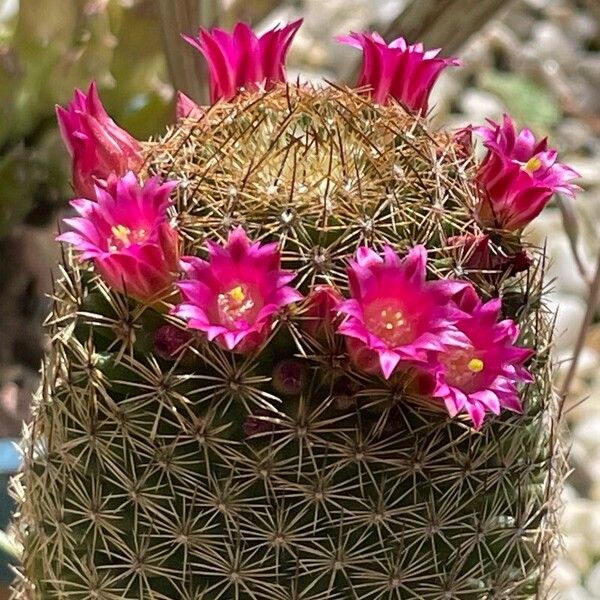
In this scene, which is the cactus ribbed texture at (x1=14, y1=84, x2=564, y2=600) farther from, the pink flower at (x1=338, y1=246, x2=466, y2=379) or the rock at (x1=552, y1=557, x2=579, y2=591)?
the rock at (x1=552, y1=557, x2=579, y2=591)

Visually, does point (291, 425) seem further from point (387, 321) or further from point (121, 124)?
point (121, 124)

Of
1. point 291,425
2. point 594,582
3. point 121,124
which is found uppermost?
point 291,425

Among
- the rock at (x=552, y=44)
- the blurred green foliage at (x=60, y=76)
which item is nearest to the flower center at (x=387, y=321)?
the blurred green foliage at (x=60, y=76)

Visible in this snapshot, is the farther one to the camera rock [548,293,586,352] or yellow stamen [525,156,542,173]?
rock [548,293,586,352]

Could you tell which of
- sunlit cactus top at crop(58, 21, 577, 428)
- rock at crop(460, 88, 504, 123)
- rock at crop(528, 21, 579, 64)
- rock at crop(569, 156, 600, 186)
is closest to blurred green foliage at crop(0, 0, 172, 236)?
sunlit cactus top at crop(58, 21, 577, 428)

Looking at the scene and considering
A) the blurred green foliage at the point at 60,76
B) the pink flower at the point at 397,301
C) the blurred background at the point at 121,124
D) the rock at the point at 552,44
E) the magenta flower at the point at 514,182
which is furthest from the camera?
the rock at the point at 552,44

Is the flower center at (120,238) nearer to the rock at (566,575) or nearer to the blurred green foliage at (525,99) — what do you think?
the rock at (566,575)

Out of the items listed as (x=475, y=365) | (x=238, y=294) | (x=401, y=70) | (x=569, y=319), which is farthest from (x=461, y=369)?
(x=569, y=319)
